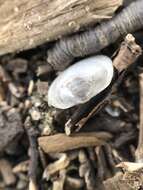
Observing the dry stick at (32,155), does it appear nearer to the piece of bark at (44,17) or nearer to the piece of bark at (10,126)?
the piece of bark at (10,126)

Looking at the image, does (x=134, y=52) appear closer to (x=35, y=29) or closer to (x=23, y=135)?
(x=35, y=29)

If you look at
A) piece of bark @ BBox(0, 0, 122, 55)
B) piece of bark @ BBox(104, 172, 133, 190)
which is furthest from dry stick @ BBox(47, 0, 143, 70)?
piece of bark @ BBox(104, 172, 133, 190)

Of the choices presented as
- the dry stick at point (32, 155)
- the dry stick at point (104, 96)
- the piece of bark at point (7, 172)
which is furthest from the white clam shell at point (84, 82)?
the piece of bark at point (7, 172)

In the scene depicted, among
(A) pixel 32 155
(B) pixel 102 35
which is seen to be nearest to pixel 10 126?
(A) pixel 32 155

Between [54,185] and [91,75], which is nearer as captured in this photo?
[91,75]

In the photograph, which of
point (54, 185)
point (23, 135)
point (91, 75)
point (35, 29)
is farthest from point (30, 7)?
point (54, 185)

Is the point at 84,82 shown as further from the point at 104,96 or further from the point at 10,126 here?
the point at 10,126

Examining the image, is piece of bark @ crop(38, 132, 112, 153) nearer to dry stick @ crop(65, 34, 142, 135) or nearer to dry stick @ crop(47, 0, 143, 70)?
dry stick @ crop(65, 34, 142, 135)
